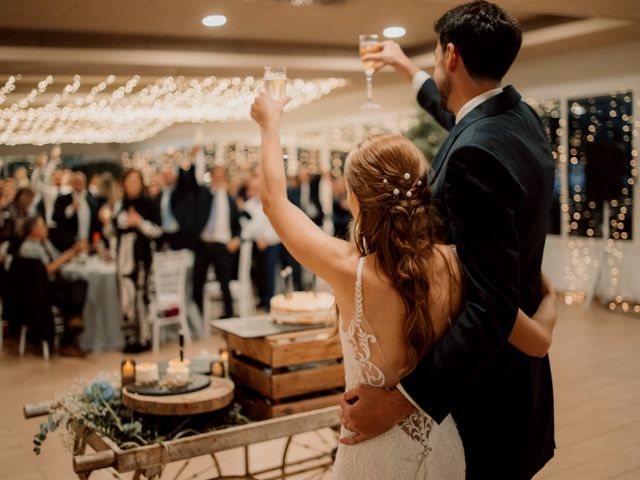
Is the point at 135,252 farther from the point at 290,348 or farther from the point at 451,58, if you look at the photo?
the point at 451,58

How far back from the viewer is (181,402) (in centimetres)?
276

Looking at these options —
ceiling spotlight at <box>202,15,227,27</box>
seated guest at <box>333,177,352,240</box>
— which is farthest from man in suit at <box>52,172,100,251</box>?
seated guest at <box>333,177,352,240</box>

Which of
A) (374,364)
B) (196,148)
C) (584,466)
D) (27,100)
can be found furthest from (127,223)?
(27,100)

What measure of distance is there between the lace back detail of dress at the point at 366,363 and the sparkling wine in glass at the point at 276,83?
1.82 ft

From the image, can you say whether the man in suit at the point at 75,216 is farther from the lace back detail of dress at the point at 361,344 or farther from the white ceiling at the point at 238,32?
the lace back detail of dress at the point at 361,344

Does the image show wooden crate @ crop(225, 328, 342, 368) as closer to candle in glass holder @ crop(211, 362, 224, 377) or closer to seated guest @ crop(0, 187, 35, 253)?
candle in glass holder @ crop(211, 362, 224, 377)

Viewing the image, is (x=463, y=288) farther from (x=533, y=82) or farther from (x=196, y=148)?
(x=533, y=82)

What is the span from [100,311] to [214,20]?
3.04 metres

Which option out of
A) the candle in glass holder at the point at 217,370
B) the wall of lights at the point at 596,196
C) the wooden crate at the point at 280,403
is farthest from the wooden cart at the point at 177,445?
the wall of lights at the point at 596,196

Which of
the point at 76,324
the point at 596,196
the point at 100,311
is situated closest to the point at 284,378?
the point at 100,311

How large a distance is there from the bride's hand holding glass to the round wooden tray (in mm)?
1432

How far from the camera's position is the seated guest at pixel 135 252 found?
6.73 meters

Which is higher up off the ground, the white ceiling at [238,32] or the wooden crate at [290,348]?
the white ceiling at [238,32]

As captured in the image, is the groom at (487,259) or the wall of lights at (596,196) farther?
the wall of lights at (596,196)
